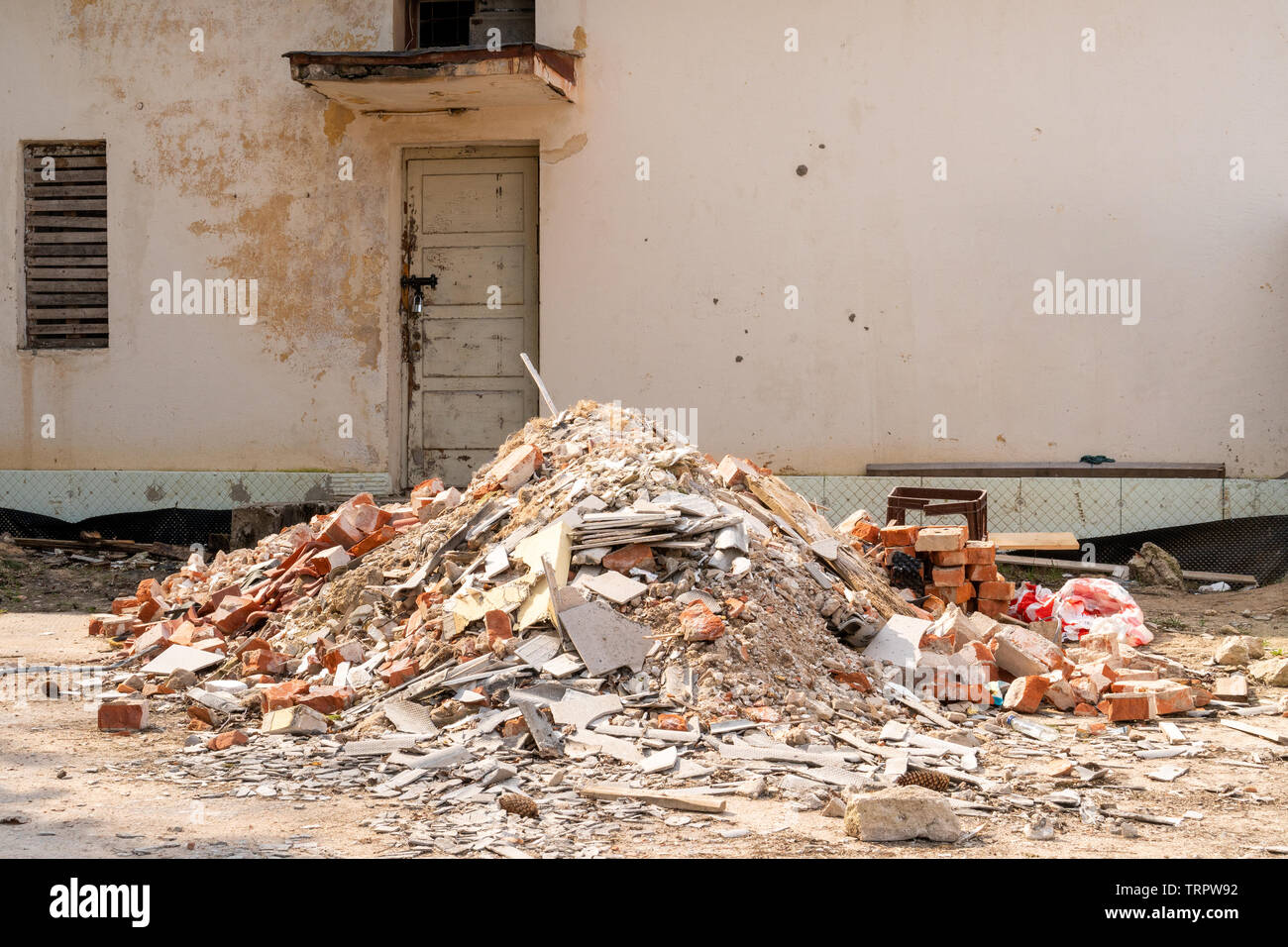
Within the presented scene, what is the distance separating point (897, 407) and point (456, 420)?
3.78m

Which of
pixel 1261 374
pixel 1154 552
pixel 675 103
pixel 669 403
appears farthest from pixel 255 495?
pixel 1261 374

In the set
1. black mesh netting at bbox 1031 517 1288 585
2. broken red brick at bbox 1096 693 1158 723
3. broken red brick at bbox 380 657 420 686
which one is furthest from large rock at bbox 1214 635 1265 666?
broken red brick at bbox 380 657 420 686

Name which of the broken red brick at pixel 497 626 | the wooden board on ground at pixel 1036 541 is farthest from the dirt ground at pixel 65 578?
the wooden board on ground at pixel 1036 541

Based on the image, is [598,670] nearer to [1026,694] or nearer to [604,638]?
[604,638]

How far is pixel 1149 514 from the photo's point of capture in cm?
949

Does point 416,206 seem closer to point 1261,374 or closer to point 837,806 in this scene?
point 1261,374

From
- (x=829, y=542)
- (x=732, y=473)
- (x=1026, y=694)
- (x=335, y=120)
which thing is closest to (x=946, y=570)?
(x=829, y=542)

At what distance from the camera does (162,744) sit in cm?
505

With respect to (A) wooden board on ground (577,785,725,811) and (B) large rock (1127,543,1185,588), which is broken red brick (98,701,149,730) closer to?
(A) wooden board on ground (577,785,725,811)

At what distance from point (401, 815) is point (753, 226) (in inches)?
275

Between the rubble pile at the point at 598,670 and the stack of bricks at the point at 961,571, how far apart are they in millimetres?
90

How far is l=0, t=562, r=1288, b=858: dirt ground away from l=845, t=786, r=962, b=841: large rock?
1.7 inches
